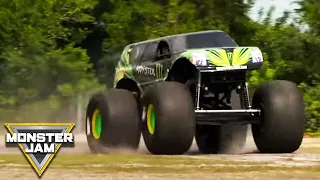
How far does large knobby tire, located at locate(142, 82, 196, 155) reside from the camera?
45.5 ft

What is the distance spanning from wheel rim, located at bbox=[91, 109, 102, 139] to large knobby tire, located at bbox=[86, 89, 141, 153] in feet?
0.43

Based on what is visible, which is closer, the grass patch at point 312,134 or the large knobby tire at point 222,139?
the large knobby tire at point 222,139

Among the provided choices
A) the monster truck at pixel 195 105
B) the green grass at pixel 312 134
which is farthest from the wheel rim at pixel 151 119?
the green grass at pixel 312 134

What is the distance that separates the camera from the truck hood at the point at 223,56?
14.5 m

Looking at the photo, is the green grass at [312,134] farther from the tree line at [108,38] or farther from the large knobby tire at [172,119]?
the large knobby tire at [172,119]

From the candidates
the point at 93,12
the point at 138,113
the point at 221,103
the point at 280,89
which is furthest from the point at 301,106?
the point at 93,12

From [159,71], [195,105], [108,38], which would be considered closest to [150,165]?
[195,105]

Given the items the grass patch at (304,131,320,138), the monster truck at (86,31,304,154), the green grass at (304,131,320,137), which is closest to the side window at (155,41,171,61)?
the monster truck at (86,31,304,154)

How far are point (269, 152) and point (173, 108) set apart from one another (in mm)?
2235

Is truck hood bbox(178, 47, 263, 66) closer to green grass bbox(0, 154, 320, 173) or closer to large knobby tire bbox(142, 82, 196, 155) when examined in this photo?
large knobby tire bbox(142, 82, 196, 155)

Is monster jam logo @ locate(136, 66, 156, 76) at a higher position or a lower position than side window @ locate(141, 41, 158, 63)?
lower

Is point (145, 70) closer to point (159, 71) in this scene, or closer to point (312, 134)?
point (159, 71)

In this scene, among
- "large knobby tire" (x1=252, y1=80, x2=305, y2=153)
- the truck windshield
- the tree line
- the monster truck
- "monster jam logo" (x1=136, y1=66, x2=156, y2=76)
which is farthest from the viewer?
the tree line

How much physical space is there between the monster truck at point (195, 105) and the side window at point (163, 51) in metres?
0.02
